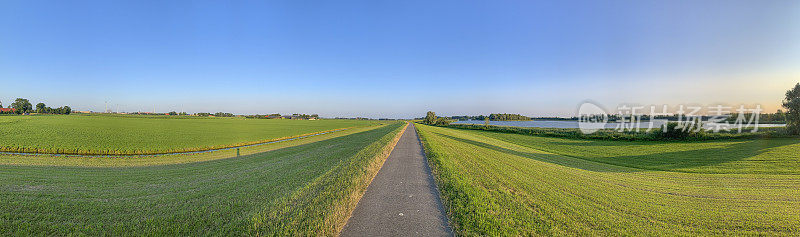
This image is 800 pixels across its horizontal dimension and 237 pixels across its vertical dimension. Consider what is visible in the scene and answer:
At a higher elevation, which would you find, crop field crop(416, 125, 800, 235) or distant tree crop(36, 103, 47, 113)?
distant tree crop(36, 103, 47, 113)

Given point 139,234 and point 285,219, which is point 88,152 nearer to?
point 139,234

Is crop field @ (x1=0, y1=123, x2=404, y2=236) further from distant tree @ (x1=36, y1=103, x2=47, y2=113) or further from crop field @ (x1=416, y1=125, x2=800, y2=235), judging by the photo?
distant tree @ (x1=36, y1=103, x2=47, y2=113)

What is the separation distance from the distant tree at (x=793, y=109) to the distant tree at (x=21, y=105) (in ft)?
485

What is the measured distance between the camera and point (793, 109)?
18.4m

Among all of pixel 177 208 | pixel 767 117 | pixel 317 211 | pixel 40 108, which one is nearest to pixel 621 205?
pixel 317 211

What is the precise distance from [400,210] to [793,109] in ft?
115

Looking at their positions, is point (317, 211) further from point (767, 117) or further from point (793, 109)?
point (767, 117)

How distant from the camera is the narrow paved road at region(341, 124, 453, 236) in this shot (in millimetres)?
3918

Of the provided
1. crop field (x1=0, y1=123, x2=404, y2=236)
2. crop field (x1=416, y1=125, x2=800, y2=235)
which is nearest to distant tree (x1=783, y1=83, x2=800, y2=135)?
crop field (x1=416, y1=125, x2=800, y2=235)

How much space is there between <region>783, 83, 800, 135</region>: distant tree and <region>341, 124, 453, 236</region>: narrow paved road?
3211 centimetres

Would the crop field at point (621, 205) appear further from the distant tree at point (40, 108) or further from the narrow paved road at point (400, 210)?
the distant tree at point (40, 108)

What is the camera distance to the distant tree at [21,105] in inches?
2539

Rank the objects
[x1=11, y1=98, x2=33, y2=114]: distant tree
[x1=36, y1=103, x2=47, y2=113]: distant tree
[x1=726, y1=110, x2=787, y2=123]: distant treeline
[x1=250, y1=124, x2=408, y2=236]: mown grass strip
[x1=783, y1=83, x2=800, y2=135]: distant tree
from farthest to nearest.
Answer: [x1=36, y1=103, x2=47, y2=113]: distant tree
[x1=11, y1=98, x2=33, y2=114]: distant tree
[x1=726, y1=110, x2=787, y2=123]: distant treeline
[x1=783, y1=83, x2=800, y2=135]: distant tree
[x1=250, y1=124, x2=408, y2=236]: mown grass strip

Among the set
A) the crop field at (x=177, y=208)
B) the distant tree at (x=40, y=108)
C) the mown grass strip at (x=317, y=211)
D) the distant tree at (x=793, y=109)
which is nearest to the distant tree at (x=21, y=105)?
Result: the distant tree at (x=40, y=108)
